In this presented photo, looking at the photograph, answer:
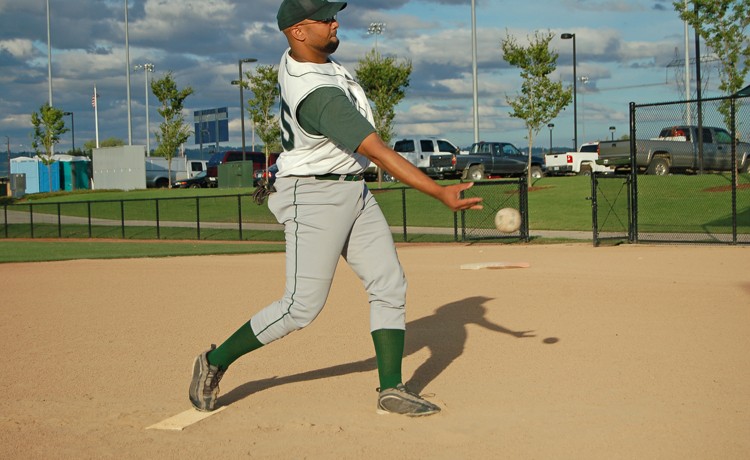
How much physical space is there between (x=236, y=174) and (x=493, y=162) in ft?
46.3

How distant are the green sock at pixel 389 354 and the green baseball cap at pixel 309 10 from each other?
68.3 inches

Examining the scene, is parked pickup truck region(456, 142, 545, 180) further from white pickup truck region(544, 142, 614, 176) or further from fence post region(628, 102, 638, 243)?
fence post region(628, 102, 638, 243)

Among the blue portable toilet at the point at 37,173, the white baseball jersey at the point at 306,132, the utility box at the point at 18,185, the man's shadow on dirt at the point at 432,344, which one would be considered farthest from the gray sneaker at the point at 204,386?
the blue portable toilet at the point at 37,173

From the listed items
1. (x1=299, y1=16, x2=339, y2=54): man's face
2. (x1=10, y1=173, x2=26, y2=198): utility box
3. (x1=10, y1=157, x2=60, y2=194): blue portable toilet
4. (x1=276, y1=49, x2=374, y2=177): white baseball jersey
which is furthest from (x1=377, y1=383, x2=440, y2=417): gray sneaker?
(x1=10, y1=157, x2=60, y2=194): blue portable toilet

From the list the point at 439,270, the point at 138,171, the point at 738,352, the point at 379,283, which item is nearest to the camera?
the point at 379,283

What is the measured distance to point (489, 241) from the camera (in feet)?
68.0

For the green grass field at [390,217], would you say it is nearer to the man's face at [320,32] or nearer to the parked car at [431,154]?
the parked car at [431,154]

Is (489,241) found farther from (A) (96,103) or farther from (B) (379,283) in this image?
(A) (96,103)

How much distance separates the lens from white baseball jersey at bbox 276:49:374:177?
471 centimetres

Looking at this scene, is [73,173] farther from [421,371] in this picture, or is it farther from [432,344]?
[421,371]

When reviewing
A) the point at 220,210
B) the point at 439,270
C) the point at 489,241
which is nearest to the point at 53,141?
the point at 220,210

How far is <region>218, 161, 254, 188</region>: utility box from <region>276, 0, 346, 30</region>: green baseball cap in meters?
39.7

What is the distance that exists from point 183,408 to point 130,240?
852 inches

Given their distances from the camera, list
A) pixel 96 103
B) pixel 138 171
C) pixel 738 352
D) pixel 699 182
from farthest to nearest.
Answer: pixel 96 103, pixel 138 171, pixel 699 182, pixel 738 352
